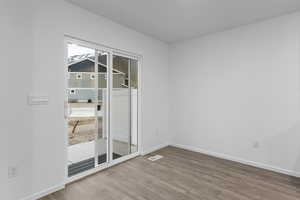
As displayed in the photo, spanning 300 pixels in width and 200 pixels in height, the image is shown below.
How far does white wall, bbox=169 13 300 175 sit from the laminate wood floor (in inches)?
17.2

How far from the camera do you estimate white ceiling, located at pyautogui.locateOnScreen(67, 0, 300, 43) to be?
93.7 inches

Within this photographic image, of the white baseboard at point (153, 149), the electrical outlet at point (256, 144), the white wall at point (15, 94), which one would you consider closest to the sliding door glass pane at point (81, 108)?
the white wall at point (15, 94)

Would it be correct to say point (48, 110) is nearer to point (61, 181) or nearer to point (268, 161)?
point (61, 181)

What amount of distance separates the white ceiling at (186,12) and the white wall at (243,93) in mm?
338

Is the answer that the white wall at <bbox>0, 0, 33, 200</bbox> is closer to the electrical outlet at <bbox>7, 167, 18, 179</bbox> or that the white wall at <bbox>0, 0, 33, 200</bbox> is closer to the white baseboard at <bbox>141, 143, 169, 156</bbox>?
the electrical outlet at <bbox>7, 167, 18, 179</bbox>

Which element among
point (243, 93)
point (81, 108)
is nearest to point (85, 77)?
point (81, 108)

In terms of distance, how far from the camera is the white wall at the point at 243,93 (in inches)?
105

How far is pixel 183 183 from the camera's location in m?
2.44

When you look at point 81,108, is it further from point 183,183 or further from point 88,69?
point 183,183

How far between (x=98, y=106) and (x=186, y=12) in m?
2.30

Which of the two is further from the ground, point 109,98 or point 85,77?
point 85,77

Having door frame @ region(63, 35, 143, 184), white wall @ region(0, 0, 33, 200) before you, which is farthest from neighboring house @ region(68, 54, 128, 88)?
white wall @ region(0, 0, 33, 200)

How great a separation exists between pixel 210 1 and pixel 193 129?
2709 mm

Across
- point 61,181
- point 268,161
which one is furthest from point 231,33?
point 61,181
